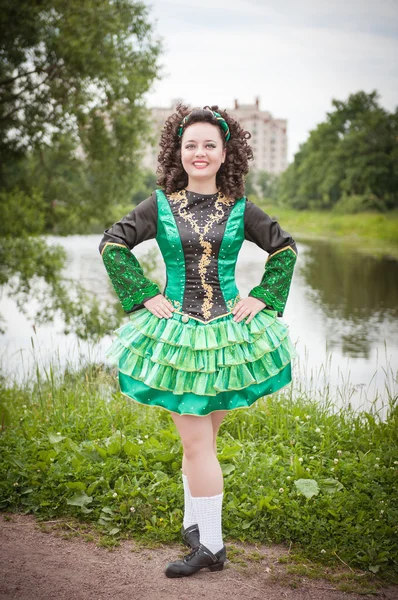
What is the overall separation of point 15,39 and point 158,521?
995cm

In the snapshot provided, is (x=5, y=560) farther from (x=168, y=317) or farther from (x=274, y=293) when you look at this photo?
(x=274, y=293)

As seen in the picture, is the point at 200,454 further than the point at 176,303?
No

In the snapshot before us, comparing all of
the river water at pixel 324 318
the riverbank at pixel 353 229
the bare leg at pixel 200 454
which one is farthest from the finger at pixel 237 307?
the riverbank at pixel 353 229

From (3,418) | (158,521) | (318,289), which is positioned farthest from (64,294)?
(158,521)

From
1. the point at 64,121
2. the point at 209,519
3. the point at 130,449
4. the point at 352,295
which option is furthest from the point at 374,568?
the point at 352,295

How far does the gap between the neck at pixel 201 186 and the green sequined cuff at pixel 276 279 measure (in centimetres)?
40

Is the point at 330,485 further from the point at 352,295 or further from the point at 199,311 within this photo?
the point at 352,295

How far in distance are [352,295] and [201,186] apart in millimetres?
11331

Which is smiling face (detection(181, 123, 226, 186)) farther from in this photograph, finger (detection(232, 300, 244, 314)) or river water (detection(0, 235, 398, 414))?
river water (detection(0, 235, 398, 414))

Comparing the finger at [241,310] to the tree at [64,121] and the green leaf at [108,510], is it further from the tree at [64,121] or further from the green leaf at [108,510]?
the tree at [64,121]

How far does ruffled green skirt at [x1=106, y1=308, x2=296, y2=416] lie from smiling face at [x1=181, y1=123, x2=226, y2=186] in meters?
0.64

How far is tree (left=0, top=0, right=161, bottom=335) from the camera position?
398 inches

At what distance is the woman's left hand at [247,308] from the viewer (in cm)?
253

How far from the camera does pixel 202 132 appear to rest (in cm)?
255
